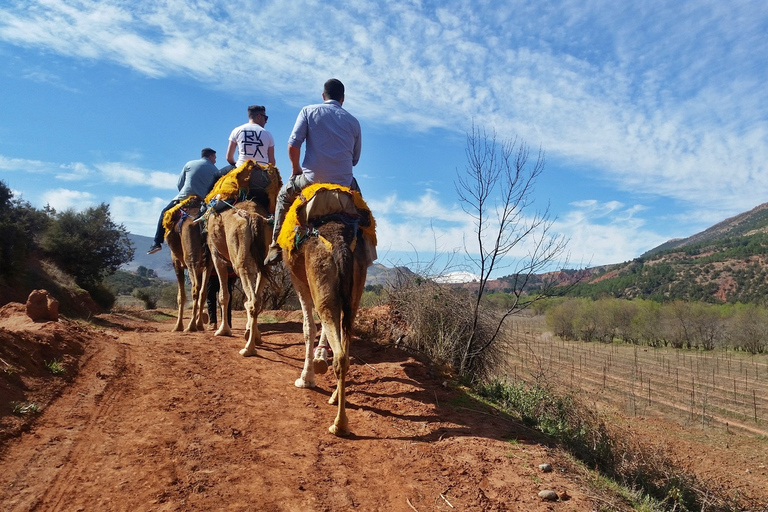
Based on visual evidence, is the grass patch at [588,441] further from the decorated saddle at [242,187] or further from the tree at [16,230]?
the tree at [16,230]

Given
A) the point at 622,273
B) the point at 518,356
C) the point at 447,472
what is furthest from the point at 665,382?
the point at 622,273

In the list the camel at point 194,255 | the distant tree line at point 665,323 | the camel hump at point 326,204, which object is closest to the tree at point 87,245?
the camel at point 194,255

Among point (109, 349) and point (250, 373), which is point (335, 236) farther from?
point (109, 349)

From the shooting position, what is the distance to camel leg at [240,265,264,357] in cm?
653

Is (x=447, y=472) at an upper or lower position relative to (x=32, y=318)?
lower

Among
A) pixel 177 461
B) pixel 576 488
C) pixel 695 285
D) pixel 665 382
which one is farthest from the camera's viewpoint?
pixel 695 285

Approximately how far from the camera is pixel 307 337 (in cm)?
561

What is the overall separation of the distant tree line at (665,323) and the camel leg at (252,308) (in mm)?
63137

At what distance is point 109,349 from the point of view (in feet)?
19.8

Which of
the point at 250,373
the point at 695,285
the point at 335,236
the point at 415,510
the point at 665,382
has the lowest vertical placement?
the point at 665,382

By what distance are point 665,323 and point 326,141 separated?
6728cm

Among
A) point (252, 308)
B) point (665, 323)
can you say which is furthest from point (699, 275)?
point (252, 308)

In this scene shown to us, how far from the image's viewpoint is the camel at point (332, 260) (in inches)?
171

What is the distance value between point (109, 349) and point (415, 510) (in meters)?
4.80
